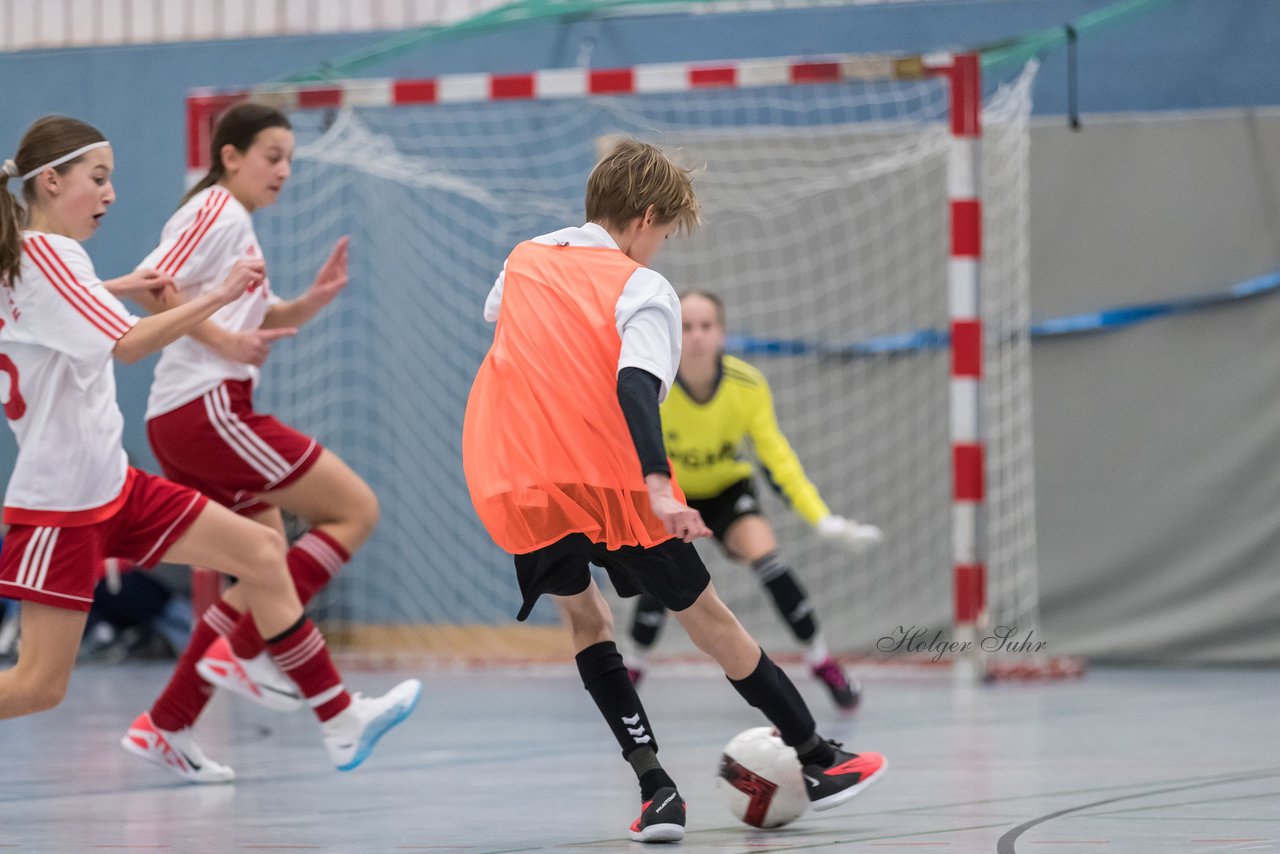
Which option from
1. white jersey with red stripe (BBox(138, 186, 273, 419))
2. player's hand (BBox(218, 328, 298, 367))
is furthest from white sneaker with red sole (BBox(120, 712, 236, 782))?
player's hand (BBox(218, 328, 298, 367))

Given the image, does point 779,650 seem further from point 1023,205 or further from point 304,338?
point 304,338

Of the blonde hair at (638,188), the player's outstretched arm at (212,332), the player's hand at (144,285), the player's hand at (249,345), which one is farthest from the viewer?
the player's hand at (249,345)

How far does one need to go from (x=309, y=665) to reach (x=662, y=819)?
127 cm

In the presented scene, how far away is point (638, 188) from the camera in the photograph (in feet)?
11.9

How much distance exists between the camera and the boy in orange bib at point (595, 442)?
11.7ft

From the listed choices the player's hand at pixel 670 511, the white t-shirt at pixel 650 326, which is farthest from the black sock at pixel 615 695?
the white t-shirt at pixel 650 326

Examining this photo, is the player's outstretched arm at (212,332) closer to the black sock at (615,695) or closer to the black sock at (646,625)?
the black sock at (615,695)

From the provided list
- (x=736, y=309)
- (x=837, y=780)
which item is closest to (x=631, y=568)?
(x=837, y=780)

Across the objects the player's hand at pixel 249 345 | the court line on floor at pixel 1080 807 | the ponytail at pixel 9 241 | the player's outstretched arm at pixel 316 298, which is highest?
the ponytail at pixel 9 241

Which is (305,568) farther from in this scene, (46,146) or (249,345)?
(46,146)

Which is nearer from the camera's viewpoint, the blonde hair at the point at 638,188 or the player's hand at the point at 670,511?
the player's hand at the point at 670,511

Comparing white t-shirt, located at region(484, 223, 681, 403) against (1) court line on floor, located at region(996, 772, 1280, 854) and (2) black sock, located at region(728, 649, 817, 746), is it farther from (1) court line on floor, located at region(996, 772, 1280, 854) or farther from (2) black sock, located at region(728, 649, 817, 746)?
(1) court line on floor, located at region(996, 772, 1280, 854)

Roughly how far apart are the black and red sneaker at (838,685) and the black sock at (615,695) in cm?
275

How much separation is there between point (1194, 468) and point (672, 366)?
5463 millimetres
